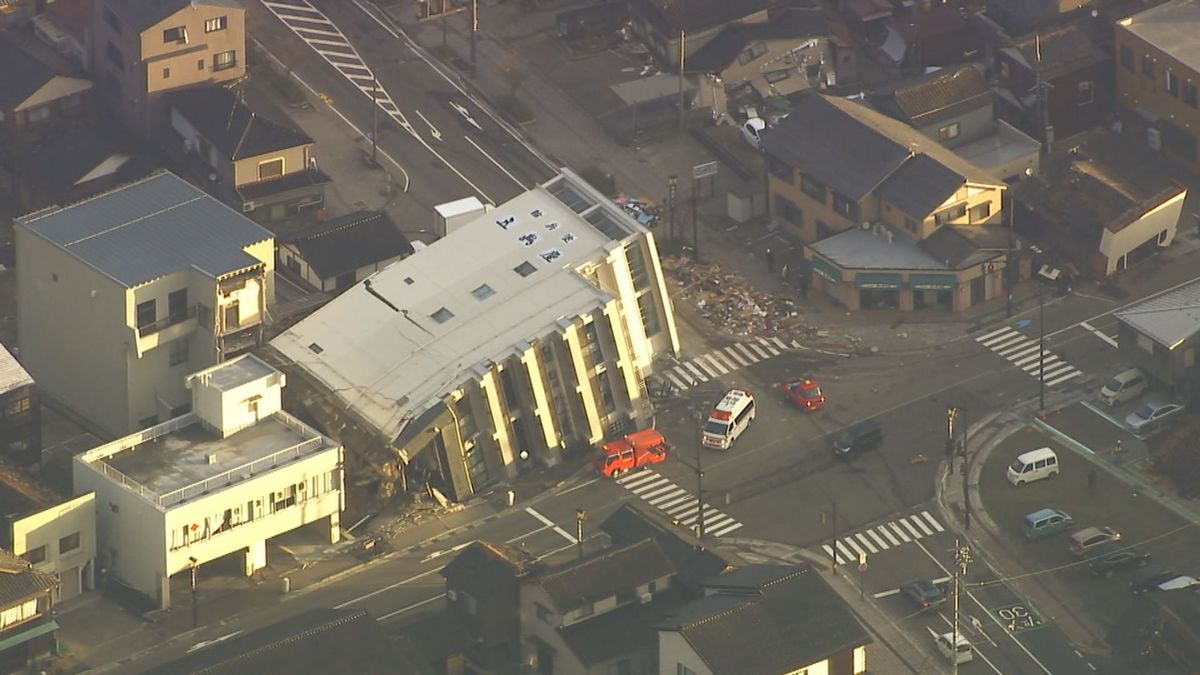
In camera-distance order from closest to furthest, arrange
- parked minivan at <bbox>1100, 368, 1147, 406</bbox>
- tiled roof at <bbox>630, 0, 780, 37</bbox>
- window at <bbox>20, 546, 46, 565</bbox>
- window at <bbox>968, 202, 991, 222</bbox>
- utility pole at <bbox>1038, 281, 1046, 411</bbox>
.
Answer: window at <bbox>20, 546, 46, 565</bbox> < parked minivan at <bbox>1100, 368, 1147, 406</bbox> < utility pole at <bbox>1038, 281, 1046, 411</bbox> < window at <bbox>968, 202, 991, 222</bbox> < tiled roof at <bbox>630, 0, 780, 37</bbox>

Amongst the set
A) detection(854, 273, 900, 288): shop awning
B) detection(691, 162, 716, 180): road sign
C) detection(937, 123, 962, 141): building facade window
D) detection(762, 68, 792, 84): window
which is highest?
detection(937, 123, 962, 141): building facade window

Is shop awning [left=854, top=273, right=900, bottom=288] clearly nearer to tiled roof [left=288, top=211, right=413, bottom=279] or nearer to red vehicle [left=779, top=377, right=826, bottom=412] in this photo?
red vehicle [left=779, top=377, right=826, bottom=412]

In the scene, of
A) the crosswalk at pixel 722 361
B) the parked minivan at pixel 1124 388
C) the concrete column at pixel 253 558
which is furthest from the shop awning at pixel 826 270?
the concrete column at pixel 253 558

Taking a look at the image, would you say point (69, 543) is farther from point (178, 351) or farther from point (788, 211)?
point (788, 211)

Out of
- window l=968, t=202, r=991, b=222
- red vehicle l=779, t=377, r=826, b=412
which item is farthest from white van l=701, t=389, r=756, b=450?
window l=968, t=202, r=991, b=222

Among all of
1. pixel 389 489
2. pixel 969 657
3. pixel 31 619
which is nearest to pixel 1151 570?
pixel 969 657

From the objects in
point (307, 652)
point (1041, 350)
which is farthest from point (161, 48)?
point (307, 652)
